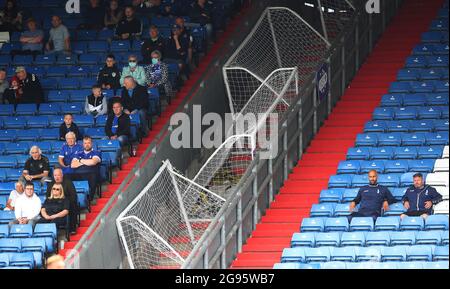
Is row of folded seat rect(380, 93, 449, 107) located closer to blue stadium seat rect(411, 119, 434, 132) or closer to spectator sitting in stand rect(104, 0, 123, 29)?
blue stadium seat rect(411, 119, 434, 132)

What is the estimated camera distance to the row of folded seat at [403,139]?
20.6 m

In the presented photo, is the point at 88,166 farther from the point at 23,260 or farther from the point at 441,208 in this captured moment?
the point at 441,208

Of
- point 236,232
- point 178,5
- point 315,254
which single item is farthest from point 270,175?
point 178,5

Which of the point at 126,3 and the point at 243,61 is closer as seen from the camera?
the point at 243,61

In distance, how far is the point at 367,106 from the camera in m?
22.5

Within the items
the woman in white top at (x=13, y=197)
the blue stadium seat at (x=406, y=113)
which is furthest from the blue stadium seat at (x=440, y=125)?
the woman in white top at (x=13, y=197)

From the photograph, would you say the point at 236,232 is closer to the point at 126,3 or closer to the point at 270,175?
the point at 270,175

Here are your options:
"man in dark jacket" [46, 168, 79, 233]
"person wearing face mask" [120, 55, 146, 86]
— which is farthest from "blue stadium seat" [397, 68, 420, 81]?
"man in dark jacket" [46, 168, 79, 233]

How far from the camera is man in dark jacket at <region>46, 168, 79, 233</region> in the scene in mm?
18938

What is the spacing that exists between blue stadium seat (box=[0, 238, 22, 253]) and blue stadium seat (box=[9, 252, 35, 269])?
0.36m

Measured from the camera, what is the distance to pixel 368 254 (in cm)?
1770
